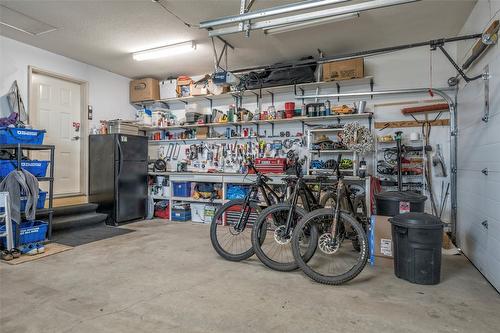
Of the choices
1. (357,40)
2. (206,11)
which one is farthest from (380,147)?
(206,11)

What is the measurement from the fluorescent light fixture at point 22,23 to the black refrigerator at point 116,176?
Result: 180 cm

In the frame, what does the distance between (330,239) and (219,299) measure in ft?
3.79

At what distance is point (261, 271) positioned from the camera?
2865 millimetres

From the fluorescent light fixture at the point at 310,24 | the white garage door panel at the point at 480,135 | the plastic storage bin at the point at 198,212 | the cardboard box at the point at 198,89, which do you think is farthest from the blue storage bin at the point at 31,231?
the white garage door panel at the point at 480,135

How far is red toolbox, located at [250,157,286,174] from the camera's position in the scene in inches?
190

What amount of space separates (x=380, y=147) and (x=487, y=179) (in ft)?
6.19

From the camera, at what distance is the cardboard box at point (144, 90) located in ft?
19.9

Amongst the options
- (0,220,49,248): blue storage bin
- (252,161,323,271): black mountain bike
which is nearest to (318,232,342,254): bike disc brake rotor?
(252,161,323,271): black mountain bike

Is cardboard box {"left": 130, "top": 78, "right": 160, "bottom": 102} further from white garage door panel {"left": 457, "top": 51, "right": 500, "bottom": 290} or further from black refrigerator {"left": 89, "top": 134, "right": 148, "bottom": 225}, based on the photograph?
white garage door panel {"left": 457, "top": 51, "right": 500, "bottom": 290}

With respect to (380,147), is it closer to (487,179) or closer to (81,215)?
(487,179)

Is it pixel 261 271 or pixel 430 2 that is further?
pixel 430 2

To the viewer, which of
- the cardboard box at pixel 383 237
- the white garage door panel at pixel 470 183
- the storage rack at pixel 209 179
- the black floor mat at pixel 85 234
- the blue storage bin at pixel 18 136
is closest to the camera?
the white garage door panel at pixel 470 183

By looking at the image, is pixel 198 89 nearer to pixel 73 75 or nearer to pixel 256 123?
pixel 256 123

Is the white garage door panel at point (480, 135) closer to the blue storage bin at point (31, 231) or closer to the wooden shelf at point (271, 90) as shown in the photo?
the wooden shelf at point (271, 90)
